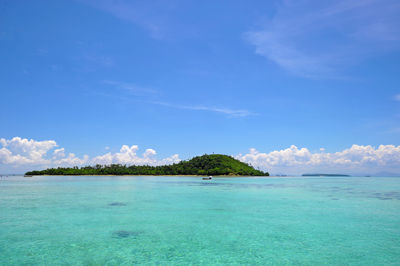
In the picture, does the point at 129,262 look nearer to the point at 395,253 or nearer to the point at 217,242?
the point at 217,242

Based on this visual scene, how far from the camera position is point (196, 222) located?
81.6 ft

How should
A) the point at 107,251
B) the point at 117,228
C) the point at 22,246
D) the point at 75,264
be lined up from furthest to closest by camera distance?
the point at 117,228
the point at 22,246
the point at 107,251
the point at 75,264

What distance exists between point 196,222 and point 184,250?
8606mm

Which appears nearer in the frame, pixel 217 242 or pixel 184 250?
pixel 184 250

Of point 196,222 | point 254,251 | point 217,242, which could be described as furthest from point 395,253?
point 196,222

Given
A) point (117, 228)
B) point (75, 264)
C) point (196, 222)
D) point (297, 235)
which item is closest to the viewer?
point (75, 264)

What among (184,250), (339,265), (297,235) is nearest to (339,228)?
(297,235)

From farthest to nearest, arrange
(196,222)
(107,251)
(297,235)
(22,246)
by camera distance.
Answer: (196,222)
(297,235)
(22,246)
(107,251)

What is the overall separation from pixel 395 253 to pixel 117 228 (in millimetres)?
19911

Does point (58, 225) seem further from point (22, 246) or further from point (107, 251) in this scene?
point (107, 251)

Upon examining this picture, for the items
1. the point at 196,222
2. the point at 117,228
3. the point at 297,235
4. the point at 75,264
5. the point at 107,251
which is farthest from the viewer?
the point at 196,222

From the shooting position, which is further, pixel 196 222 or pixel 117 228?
pixel 196 222

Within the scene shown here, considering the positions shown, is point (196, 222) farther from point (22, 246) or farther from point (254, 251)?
point (22, 246)

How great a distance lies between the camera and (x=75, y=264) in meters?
13.6
